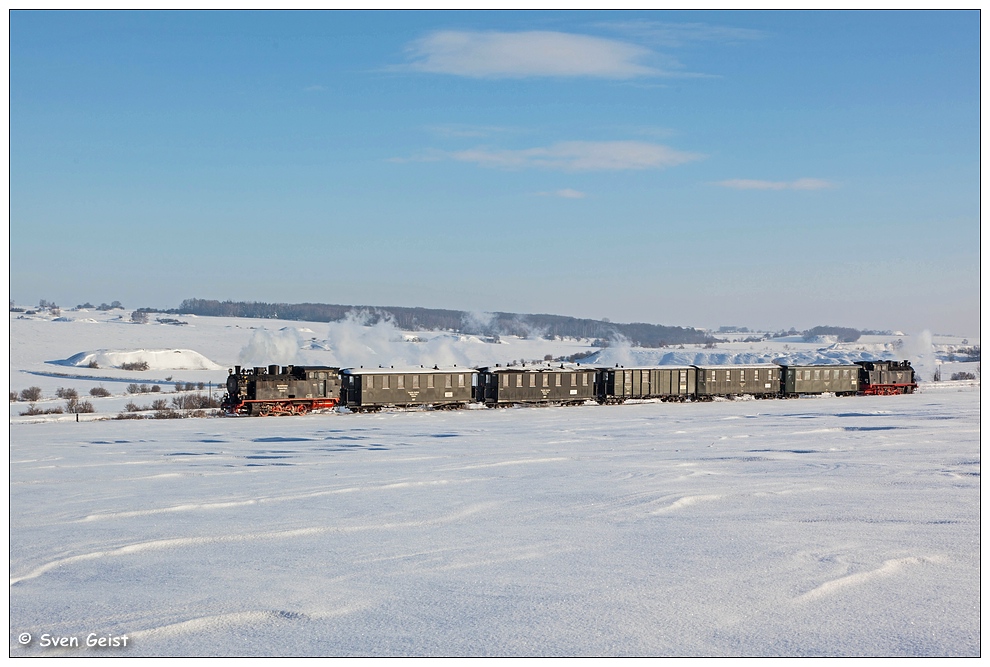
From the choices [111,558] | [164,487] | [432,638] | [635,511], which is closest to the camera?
[432,638]

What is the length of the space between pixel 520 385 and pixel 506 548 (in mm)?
36007

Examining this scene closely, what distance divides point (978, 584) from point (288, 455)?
1879 cm

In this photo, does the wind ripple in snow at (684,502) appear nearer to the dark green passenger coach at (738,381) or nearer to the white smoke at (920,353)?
the dark green passenger coach at (738,381)

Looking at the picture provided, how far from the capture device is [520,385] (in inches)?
1863

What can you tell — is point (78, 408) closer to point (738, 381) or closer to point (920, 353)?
point (738, 381)

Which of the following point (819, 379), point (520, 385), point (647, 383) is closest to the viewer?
point (520, 385)

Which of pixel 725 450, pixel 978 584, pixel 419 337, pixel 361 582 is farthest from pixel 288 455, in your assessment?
pixel 419 337

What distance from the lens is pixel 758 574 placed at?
983 cm

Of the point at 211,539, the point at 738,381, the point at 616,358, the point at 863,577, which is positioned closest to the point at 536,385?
the point at 738,381

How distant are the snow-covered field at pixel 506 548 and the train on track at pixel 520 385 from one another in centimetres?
1554

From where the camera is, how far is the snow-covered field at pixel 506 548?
7977mm

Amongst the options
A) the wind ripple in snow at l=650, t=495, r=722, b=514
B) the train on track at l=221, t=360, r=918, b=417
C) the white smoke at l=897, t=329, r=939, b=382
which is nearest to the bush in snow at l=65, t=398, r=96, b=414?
the train on track at l=221, t=360, r=918, b=417

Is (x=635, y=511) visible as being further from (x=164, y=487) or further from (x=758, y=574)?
(x=164, y=487)

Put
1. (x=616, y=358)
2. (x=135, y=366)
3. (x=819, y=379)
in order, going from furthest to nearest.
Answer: (x=616, y=358) < (x=135, y=366) < (x=819, y=379)
